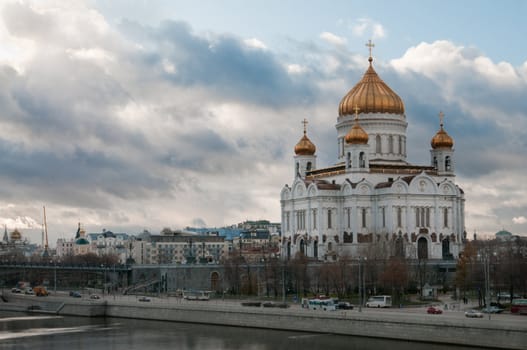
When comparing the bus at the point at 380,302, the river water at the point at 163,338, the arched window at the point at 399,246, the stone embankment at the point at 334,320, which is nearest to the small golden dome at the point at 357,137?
the arched window at the point at 399,246

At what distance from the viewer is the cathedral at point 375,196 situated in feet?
296

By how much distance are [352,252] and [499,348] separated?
135 ft

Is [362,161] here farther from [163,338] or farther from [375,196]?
[163,338]

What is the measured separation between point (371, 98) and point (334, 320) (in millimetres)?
41407

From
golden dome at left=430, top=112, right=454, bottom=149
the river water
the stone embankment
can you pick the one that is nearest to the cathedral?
golden dome at left=430, top=112, right=454, bottom=149

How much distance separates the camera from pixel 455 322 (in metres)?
52.0

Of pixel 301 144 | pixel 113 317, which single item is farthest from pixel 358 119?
pixel 113 317

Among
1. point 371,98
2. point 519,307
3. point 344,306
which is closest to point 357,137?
point 371,98

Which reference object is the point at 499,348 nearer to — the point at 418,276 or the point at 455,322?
the point at 455,322

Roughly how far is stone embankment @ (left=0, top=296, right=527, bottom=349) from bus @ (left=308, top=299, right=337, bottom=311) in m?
1.28

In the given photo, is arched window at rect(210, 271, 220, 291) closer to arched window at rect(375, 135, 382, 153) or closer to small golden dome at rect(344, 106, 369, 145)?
small golden dome at rect(344, 106, 369, 145)

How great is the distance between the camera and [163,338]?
6209cm

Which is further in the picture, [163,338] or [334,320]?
[163,338]

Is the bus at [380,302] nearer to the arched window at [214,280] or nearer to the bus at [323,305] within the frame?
the bus at [323,305]
